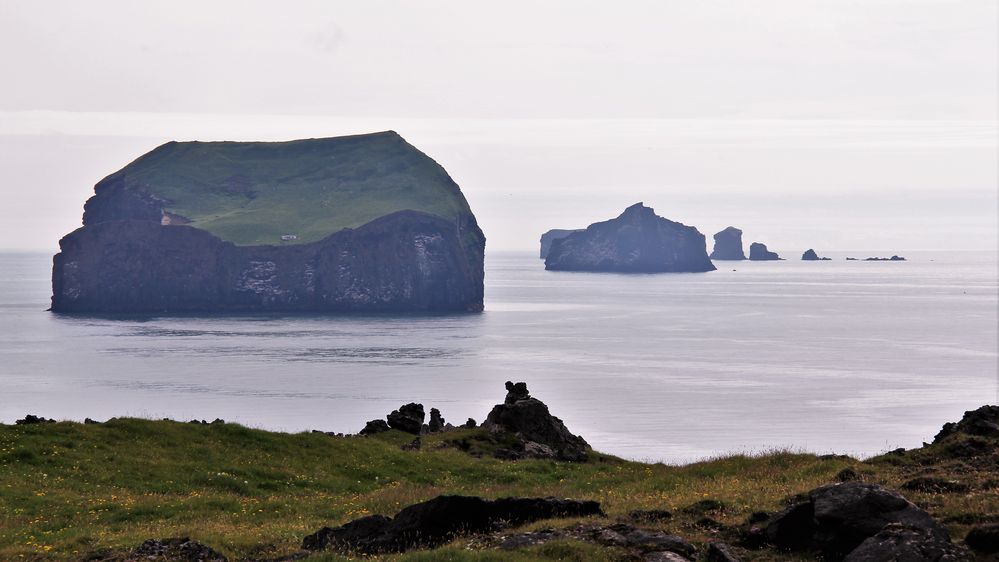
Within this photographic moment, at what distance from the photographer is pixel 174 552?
78.9 ft

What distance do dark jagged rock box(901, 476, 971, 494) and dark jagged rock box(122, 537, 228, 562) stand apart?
59.6 feet

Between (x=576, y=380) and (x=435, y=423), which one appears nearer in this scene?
(x=435, y=423)

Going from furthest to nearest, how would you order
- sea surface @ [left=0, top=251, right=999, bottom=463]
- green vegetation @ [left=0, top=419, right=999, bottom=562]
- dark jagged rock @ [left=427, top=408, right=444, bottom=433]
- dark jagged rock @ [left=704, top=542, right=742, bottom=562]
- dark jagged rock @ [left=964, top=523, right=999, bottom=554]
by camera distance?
sea surface @ [left=0, top=251, right=999, bottom=463]
dark jagged rock @ [left=427, top=408, right=444, bottom=433]
green vegetation @ [left=0, top=419, right=999, bottom=562]
dark jagged rock @ [left=704, top=542, right=742, bottom=562]
dark jagged rock @ [left=964, top=523, right=999, bottom=554]

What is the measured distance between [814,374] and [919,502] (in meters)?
110

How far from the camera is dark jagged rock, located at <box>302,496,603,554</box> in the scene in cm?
2361

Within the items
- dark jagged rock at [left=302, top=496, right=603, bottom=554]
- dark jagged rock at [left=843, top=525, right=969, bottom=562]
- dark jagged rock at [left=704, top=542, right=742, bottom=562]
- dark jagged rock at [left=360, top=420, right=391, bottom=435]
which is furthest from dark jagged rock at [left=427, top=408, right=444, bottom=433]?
dark jagged rock at [left=843, top=525, right=969, bottom=562]

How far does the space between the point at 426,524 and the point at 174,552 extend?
19.8ft

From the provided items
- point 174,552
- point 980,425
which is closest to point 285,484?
point 174,552

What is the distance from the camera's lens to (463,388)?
115625 millimetres

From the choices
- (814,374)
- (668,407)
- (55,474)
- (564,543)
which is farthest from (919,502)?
(814,374)

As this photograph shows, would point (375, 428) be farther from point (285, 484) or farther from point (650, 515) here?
point (650, 515)

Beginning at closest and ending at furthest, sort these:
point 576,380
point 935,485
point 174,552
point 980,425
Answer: point 174,552, point 935,485, point 980,425, point 576,380

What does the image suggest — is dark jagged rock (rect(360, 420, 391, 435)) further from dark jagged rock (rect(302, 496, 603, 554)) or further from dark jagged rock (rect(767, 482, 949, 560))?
dark jagged rock (rect(767, 482, 949, 560))

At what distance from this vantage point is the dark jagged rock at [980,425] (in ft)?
124
